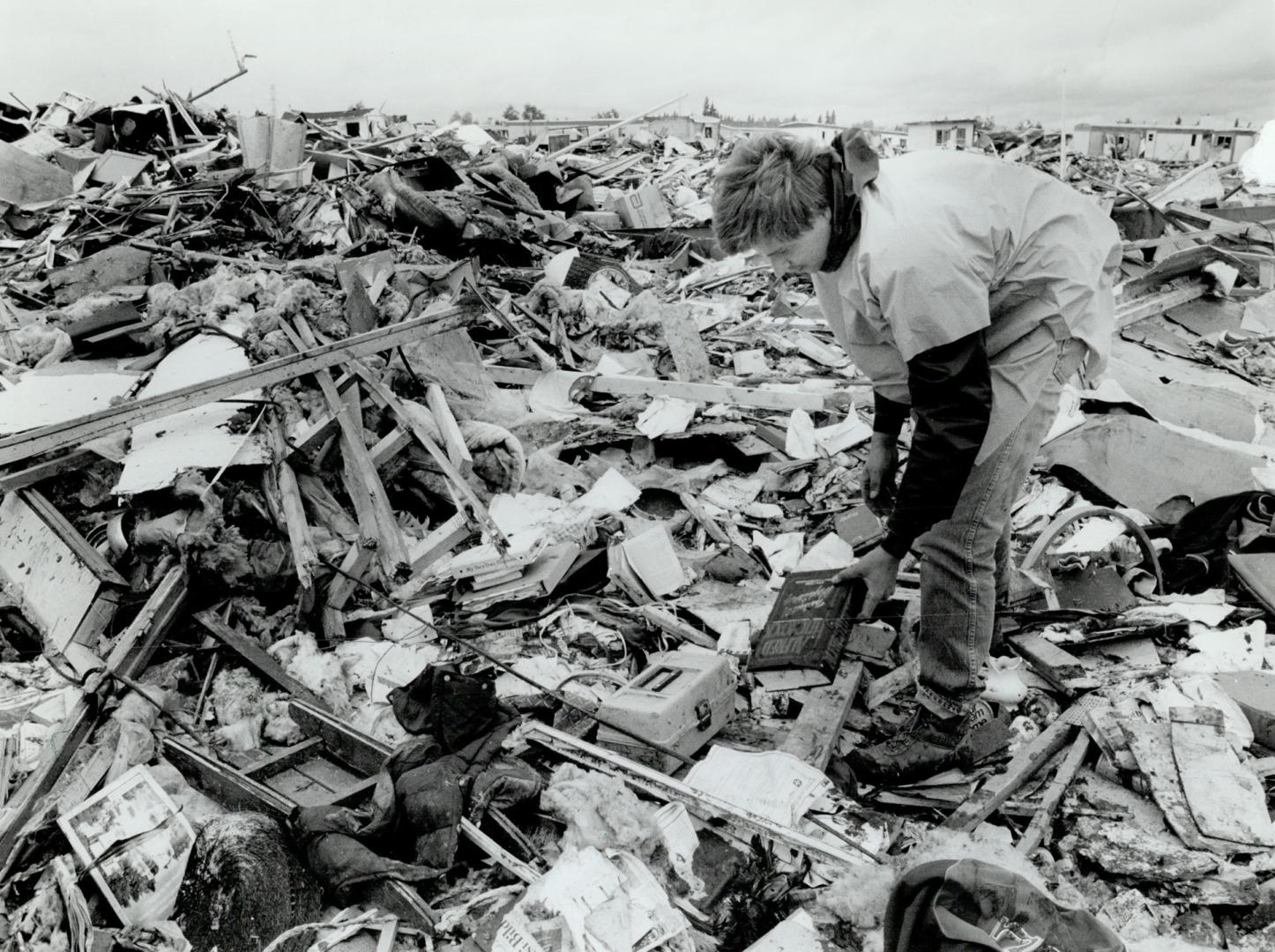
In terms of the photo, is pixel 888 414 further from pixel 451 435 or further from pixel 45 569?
pixel 45 569

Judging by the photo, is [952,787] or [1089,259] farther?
[952,787]

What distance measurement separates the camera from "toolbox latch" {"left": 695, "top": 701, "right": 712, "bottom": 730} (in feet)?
9.18

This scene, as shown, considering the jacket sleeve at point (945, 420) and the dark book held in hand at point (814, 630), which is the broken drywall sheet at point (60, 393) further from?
the jacket sleeve at point (945, 420)

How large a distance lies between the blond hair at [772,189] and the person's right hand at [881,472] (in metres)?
1.01

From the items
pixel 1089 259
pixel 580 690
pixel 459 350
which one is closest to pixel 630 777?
pixel 580 690

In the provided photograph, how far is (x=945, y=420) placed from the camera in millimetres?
2207

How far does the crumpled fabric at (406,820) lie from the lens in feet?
7.58

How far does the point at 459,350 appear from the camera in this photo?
5.63 metres

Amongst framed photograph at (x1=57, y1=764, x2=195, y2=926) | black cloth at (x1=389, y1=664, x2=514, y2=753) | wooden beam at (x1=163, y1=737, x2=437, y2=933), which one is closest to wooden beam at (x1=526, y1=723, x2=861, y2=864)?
black cloth at (x1=389, y1=664, x2=514, y2=753)

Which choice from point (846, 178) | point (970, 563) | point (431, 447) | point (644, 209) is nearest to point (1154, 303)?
point (970, 563)

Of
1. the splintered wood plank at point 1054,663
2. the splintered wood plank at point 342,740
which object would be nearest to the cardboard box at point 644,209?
the splintered wood plank at point 1054,663

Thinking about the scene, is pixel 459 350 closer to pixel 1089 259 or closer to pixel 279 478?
pixel 279 478

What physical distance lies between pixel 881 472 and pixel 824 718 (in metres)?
0.86

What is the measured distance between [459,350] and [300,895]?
3.85m
